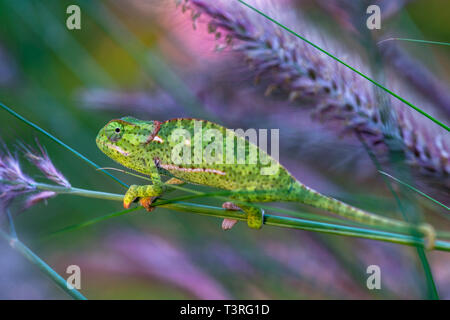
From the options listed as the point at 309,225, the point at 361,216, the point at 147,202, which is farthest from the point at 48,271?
the point at 361,216

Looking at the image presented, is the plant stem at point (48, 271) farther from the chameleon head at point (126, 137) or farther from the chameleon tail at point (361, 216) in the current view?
the chameleon tail at point (361, 216)

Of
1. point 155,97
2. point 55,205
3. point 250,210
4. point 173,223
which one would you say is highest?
point 155,97

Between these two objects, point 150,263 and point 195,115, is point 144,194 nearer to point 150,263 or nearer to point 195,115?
point 195,115

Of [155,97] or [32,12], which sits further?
[32,12]

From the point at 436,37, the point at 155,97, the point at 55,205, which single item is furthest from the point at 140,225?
the point at 436,37

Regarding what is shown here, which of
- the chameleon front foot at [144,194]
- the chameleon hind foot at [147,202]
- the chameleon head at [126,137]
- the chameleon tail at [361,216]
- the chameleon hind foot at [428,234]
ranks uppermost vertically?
the chameleon head at [126,137]

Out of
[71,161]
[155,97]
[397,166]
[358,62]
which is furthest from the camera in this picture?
[71,161]

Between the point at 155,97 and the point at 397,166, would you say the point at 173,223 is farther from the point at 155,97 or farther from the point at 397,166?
the point at 397,166

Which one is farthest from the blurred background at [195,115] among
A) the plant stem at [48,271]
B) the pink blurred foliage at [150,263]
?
the plant stem at [48,271]
